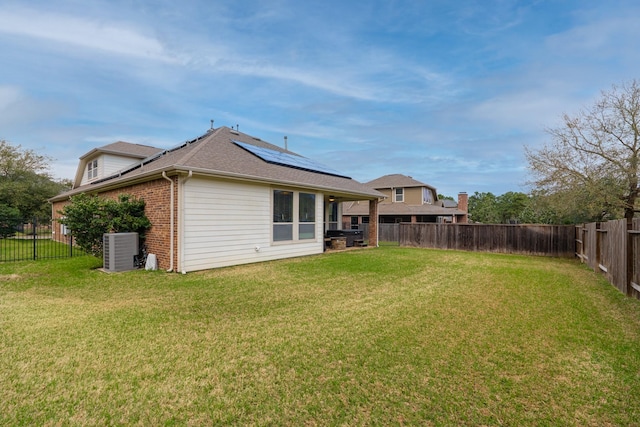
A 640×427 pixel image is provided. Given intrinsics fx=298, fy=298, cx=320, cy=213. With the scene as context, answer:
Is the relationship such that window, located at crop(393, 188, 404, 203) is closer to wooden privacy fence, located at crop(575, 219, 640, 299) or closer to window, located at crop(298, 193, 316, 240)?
→ window, located at crop(298, 193, 316, 240)

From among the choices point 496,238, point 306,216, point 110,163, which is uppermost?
point 110,163

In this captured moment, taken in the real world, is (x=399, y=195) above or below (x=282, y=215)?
above

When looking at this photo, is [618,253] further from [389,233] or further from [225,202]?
[389,233]

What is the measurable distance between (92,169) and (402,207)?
2342 cm

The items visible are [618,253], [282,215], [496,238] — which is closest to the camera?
[618,253]

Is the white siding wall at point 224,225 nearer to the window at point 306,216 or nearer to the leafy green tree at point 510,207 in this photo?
the window at point 306,216

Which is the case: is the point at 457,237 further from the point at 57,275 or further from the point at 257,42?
the point at 57,275

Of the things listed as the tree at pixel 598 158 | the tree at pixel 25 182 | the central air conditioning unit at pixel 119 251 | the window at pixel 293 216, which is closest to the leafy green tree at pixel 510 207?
the tree at pixel 598 158

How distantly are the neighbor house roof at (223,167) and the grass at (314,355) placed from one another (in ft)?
11.0

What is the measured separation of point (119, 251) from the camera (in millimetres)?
8352

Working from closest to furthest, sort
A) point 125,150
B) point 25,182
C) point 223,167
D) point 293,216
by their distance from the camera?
point 223,167, point 293,216, point 125,150, point 25,182

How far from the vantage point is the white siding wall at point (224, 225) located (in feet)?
26.9

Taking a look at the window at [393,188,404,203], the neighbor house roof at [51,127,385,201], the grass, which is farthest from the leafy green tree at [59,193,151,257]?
the window at [393,188,404,203]

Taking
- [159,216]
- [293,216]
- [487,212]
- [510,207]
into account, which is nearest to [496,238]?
[293,216]
